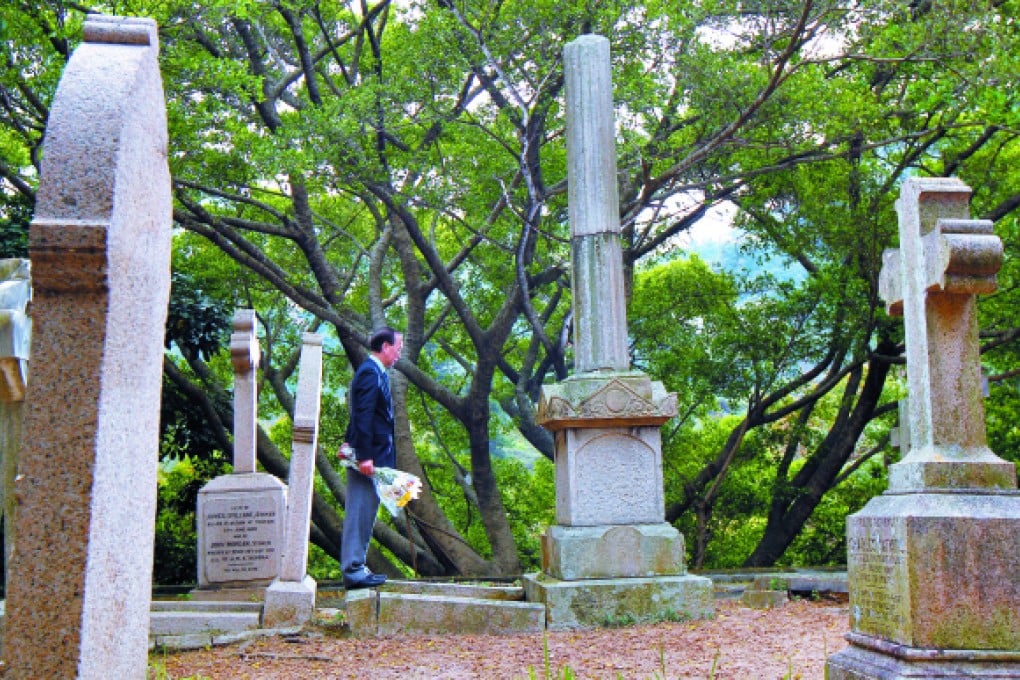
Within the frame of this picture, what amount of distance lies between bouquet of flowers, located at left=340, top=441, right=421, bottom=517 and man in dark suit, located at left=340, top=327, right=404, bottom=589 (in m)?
0.07

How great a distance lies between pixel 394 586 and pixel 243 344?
8.71 feet

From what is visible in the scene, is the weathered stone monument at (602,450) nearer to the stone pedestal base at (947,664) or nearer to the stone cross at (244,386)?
the stone cross at (244,386)

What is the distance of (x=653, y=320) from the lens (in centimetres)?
1647

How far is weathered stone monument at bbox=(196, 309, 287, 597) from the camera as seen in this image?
9.38 metres

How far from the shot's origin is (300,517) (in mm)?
8164

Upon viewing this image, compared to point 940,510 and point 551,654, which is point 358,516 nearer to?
point 551,654

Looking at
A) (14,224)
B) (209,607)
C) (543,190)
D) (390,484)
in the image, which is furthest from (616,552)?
(14,224)

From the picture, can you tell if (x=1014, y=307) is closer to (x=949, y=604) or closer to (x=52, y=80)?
(x=949, y=604)

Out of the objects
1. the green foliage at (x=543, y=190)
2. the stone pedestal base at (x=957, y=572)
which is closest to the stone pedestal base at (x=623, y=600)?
the stone pedestal base at (x=957, y=572)

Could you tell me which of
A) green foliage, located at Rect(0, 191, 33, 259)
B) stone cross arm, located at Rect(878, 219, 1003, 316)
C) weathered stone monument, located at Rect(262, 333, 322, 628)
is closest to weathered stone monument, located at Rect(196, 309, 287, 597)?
weathered stone monument, located at Rect(262, 333, 322, 628)

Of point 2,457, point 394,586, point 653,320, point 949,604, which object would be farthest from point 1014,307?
point 2,457

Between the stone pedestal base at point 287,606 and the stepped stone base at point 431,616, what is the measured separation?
2.15 feet

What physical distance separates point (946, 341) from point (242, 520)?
689 cm

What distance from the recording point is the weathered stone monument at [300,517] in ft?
25.8
